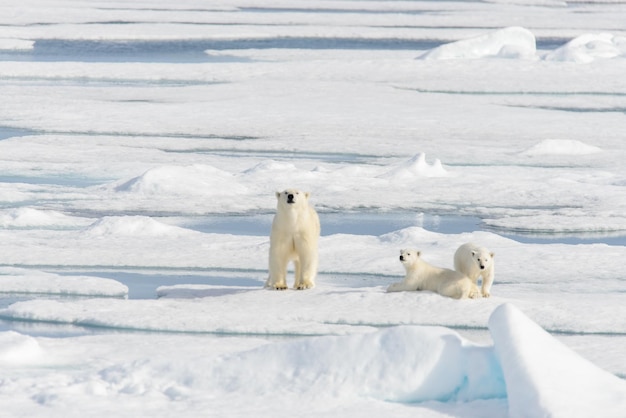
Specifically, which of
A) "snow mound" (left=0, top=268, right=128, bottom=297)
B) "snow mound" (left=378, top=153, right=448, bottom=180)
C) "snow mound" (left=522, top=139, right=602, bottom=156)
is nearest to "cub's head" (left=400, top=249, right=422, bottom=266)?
"snow mound" (left=0, top=268, right=128, bottom=297)

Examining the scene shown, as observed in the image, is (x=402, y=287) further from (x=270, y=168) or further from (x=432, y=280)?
(x=270, y=168)

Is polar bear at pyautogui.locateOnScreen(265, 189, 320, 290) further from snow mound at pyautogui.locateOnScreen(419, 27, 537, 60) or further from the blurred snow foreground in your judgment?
snow mound at pyautogui.locateOnScreen(419, 27, 537, 60)

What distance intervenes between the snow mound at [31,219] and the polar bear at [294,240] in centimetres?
225

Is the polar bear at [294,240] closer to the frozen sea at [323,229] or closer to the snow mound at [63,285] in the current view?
the frozen sea at [323,229]

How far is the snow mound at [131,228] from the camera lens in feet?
23.0

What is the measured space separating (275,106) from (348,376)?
10005 millimetres

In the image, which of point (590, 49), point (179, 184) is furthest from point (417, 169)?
point (590, 49)

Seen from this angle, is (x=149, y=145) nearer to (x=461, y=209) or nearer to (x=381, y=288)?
(x=461, y=209)

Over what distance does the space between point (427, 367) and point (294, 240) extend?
185 cm

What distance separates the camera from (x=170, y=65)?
1792 cm

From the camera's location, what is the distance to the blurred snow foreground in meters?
3.62

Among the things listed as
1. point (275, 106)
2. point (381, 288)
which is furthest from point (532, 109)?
point (381, 288)

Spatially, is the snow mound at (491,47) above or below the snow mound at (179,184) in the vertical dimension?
above

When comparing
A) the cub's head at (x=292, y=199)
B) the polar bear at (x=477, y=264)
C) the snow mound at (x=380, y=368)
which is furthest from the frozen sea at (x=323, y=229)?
the cub's head at (x=292, y=199)
